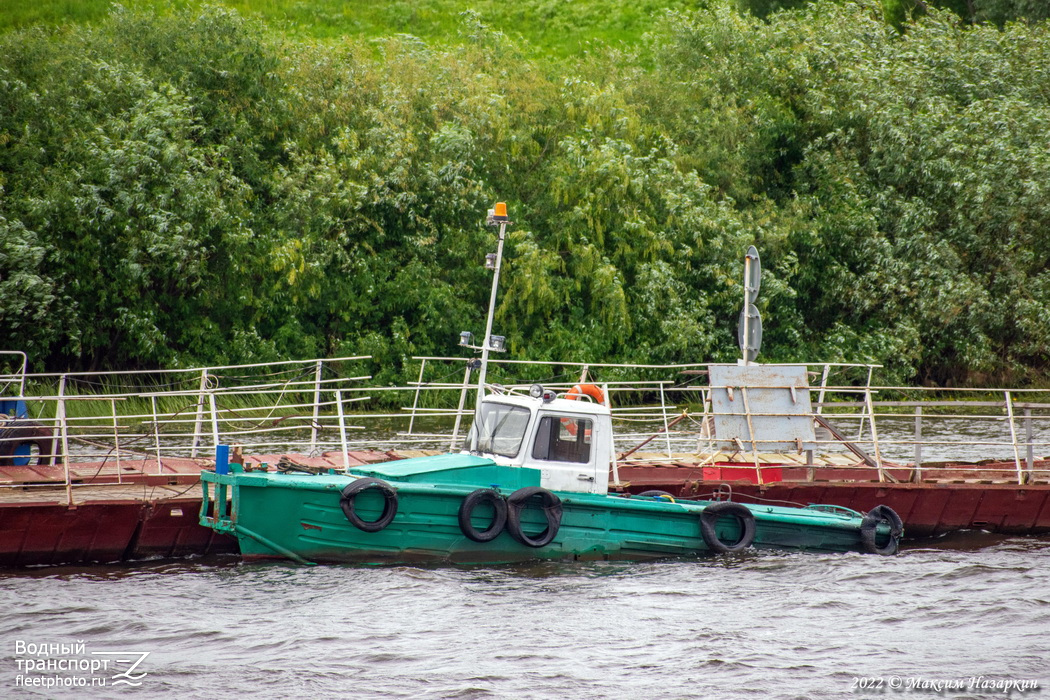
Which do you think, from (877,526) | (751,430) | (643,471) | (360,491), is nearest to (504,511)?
(360,491)

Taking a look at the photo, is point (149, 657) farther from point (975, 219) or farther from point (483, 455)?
point (975, 219)

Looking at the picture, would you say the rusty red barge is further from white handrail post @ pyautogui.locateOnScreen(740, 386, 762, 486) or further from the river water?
the river water

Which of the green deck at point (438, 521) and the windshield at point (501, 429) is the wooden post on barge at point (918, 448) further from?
the windshield at point (501, 429)

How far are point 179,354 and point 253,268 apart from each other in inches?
116

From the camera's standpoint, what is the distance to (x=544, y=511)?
47.2 feet

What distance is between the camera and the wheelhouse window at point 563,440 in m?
14.7

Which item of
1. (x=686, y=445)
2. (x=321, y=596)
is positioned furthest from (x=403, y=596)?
(x=686, y=445)

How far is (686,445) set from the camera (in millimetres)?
23812

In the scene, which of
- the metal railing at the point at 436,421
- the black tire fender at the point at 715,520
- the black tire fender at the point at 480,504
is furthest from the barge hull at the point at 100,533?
the black tire fender at the point at 715,520

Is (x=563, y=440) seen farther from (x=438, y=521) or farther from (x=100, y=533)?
(x=100, y=533)

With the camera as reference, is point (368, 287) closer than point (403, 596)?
No

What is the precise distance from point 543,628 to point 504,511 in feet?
6.77

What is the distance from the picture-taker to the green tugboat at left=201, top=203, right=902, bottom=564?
13766 mm

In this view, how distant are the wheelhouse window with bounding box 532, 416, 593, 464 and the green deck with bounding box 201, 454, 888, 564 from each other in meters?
0.34
